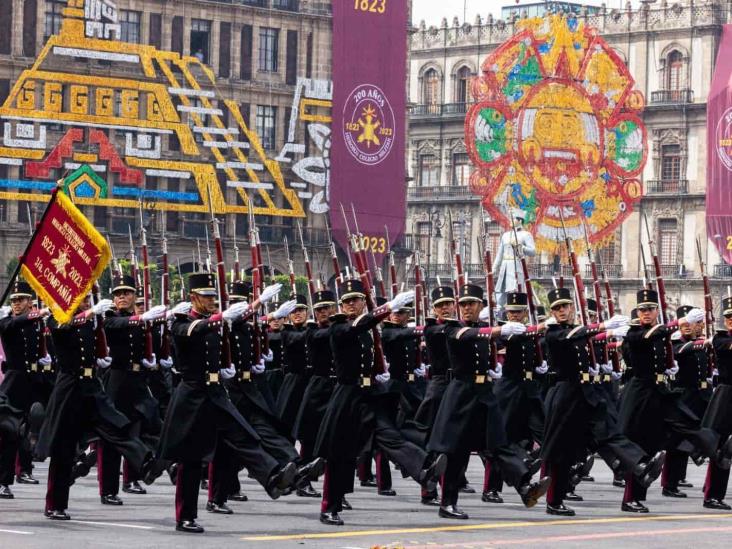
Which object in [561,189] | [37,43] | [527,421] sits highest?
[37,43]

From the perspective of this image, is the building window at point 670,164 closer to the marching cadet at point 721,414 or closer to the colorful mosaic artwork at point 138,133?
the colorful mosaic artwork at point 138,133

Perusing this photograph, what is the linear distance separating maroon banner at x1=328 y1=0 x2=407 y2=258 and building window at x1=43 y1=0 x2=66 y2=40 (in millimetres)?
8720

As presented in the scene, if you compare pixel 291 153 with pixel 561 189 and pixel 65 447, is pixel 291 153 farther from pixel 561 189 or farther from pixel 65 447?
pixel 65 447

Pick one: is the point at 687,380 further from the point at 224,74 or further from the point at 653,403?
the point at 224,74

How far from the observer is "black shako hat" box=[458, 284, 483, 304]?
17484 millimetres

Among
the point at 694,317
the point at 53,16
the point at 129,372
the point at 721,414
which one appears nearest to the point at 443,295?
the point at 694,317

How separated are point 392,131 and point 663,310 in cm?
4316

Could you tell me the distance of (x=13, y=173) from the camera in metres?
57.8

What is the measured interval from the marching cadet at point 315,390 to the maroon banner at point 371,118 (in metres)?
42.5

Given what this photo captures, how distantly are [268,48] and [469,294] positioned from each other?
49365 mm

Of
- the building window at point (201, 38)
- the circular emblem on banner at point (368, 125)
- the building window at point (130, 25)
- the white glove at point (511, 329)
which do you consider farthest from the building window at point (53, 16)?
the white glove at point (511, 329)

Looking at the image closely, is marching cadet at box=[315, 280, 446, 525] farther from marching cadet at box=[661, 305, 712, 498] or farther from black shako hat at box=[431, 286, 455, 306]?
marching cadet at box=[661, 305, 712, 498]

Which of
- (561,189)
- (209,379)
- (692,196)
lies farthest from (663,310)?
(692,196)

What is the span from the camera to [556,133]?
56.3 m
